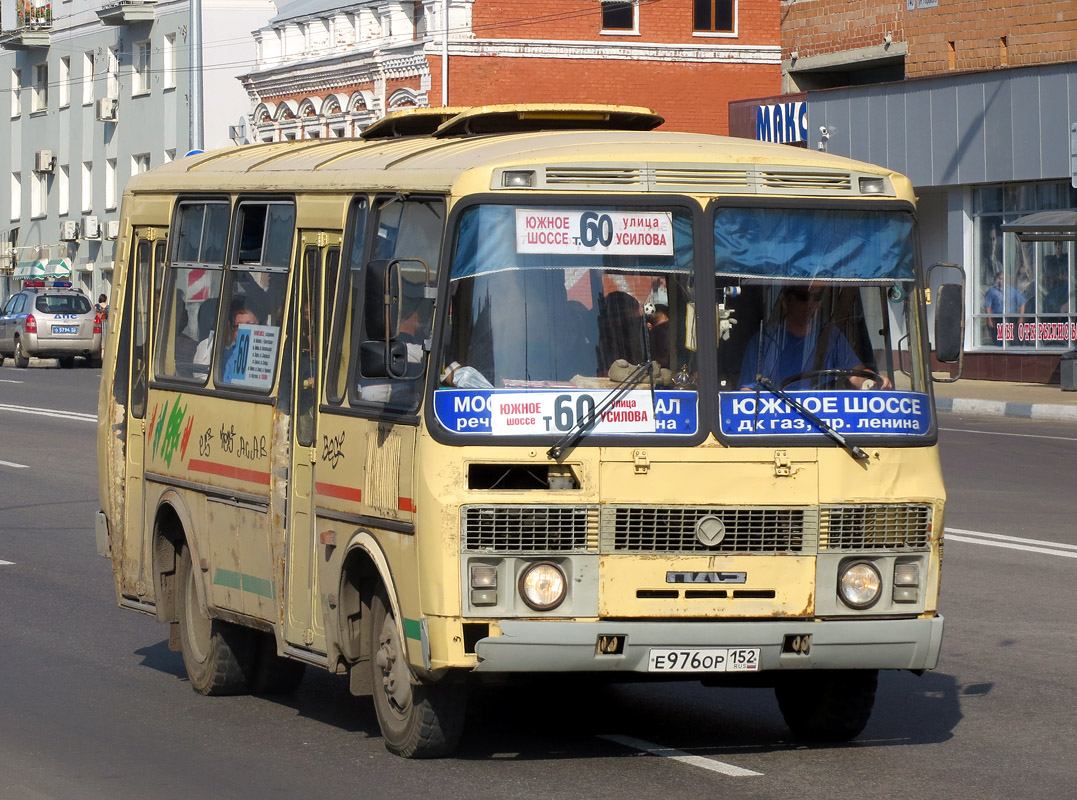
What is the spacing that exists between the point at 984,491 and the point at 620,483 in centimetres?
1082

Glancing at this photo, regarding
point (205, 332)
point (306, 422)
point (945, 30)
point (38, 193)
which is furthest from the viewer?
point (38, 193)

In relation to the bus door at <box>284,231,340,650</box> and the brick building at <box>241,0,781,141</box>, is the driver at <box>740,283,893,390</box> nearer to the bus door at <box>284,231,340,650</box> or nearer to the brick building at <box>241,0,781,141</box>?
the bus door at <box>284,231,340,650</box>

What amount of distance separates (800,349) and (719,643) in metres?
1.16

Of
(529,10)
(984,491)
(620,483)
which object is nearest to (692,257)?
(620,483)

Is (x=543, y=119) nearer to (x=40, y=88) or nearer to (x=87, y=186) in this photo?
(x=87, y=186)

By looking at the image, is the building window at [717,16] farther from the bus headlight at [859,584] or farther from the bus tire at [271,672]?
the bus headlight at [859,584]

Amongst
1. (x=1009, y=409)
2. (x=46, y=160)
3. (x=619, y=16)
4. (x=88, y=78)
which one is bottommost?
(x=1009, y=409)

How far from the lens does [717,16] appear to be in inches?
2042

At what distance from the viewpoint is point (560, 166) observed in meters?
7.41

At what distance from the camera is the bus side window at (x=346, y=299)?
795cm

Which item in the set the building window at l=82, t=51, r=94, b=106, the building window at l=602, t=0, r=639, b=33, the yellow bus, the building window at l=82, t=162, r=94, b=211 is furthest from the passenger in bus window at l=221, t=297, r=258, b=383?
the building window at l=82, t=51, r=94, b=106

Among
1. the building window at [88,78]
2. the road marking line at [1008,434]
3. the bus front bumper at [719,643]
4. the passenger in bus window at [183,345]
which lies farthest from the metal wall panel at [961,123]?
the building window at [88,78]

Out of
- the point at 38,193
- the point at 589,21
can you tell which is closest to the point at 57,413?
the point at 589,21

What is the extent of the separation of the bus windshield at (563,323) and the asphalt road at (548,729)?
1299 mm
